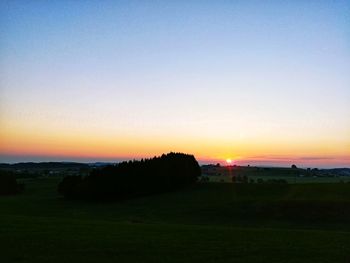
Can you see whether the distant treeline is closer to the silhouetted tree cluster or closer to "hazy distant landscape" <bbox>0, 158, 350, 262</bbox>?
"hazy distant landscape" <bbox>0, 158, 350, 262</bbox>

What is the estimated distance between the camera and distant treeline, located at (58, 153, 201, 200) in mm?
69438

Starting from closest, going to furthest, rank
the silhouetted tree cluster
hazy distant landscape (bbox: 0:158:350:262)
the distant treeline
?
1. hazy distant landscape (bbox: 0:158:350:262)
2. the distant treeline
3. the silhouetted tree cluster

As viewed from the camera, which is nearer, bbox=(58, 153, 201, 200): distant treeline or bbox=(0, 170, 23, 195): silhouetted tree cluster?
bbox=(58, 153, 201, 200): distant treeline

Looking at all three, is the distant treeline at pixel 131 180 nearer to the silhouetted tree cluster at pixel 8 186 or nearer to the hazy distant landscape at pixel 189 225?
the hazy distant landscape at pixel 189 225

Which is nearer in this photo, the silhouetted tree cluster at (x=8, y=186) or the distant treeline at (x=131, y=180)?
the distant treeline at (x=131, y=180)

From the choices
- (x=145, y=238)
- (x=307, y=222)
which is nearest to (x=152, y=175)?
(x=307, y=222)

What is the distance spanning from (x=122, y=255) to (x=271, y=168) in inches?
5340

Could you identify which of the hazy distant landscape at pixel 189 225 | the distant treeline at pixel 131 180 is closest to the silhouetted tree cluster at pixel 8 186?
→ the hazy distant landscape at pixel 189 225

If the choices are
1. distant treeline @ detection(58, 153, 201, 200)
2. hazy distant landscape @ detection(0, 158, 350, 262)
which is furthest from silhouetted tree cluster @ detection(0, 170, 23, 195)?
distant treeline @ detection(58, 153, 201, 200)

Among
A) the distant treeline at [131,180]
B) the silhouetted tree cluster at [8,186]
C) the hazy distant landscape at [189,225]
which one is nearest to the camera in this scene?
the hazy distant landscape at [189,225]

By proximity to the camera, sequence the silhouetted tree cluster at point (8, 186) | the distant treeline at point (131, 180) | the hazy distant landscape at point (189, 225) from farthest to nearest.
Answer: the silhouetted tree cluster at point (8, 186) < the distant treeline at point (131, 180) < the hazy distant landscape at point (189, 225)

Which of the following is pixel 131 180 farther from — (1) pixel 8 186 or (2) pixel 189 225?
(2) pixel 189 225

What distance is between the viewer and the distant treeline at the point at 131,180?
6944cm

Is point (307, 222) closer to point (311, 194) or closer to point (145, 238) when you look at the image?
point (311, 194)
